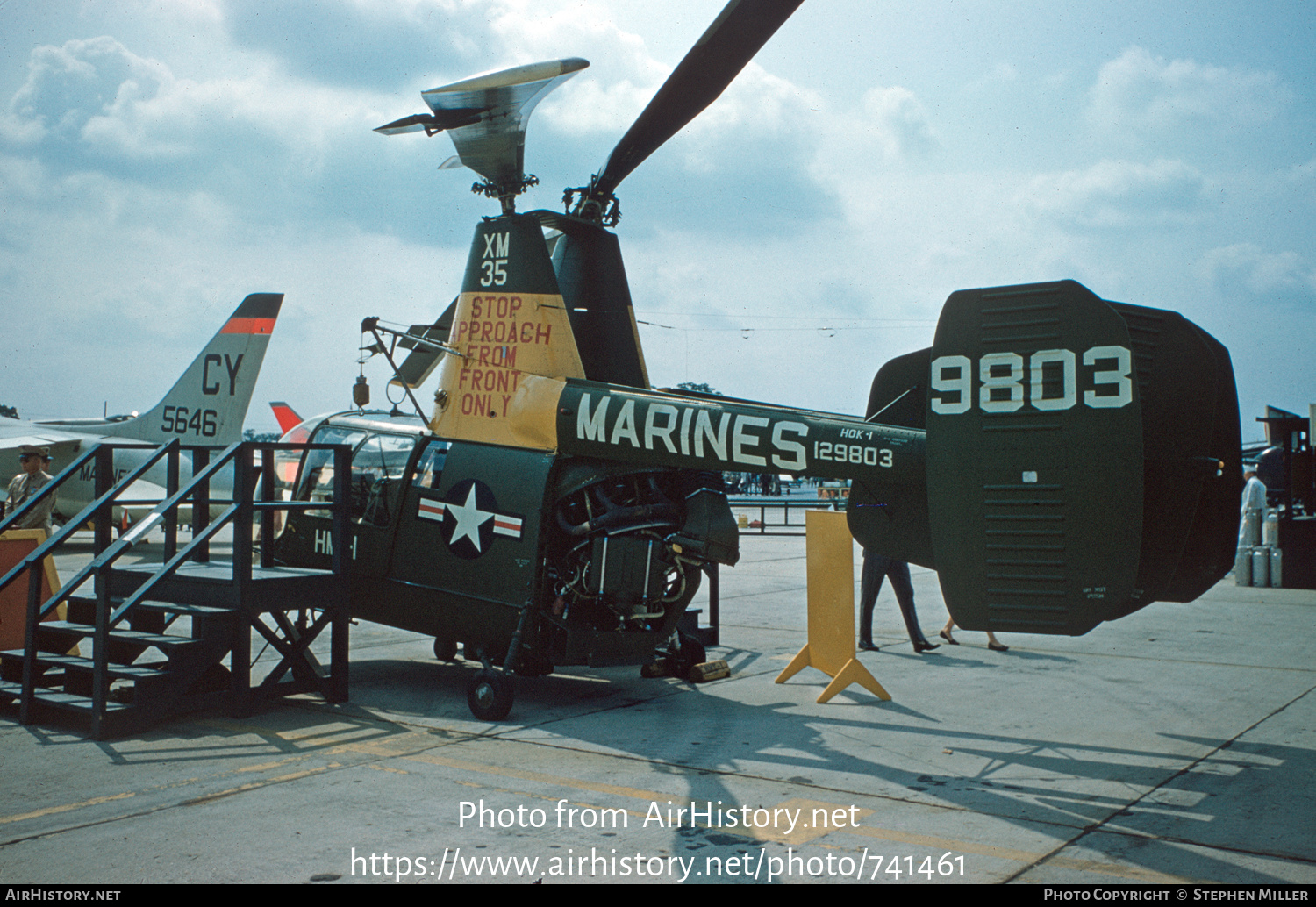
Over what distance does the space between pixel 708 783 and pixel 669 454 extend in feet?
8.11

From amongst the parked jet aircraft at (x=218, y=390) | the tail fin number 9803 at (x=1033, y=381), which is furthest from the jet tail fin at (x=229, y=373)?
the tail fin number 9803 at (x=1033, y=381)

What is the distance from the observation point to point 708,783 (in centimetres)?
572

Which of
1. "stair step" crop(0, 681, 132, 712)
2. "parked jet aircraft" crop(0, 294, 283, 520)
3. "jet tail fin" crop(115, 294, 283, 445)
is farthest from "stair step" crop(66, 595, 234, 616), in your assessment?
"jet tail fin" crop(115, 294, 283, 445)

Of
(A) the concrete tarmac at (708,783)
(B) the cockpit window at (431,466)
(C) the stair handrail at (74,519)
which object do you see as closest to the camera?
(A) the concrete tarmac at (708,783)

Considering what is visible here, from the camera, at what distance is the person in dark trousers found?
1047 cm

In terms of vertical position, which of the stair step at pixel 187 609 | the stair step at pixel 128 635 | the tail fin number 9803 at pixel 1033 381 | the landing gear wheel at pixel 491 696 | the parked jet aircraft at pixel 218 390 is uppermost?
the parked jet aircraft at pixel 218 390

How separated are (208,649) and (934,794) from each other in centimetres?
510

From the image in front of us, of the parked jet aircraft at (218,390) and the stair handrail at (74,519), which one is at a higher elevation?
the parked jet aircraft at (218,390)

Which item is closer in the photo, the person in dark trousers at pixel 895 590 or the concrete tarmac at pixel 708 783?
the concrete tarmac at pixel 708 783

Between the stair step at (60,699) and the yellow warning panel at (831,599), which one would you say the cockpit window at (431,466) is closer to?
the stair step at (60,699)

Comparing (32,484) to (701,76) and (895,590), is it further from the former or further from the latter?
(895,590)

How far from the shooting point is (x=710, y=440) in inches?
277

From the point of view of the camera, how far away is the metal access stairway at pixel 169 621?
22.7 ft

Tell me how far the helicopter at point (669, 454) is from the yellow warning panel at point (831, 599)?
3.32 ft
